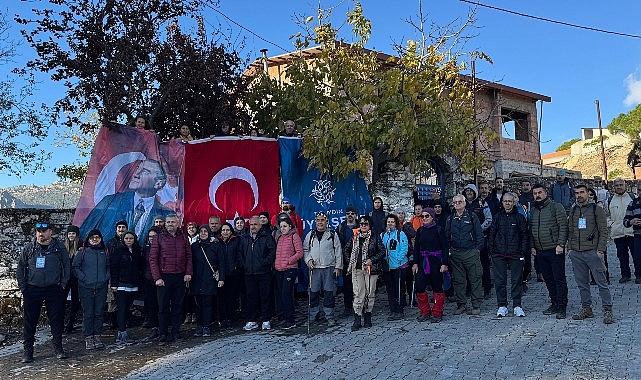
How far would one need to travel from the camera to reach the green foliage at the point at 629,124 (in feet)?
121

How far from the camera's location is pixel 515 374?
5.31m

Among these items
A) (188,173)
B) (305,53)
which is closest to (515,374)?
(188,173)

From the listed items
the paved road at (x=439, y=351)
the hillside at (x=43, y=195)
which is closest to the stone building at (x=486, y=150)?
the paved road at (x=439, y=351)

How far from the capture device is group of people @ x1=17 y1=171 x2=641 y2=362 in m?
7.21

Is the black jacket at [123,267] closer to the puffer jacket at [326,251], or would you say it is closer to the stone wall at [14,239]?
the stone wall at [14,239]

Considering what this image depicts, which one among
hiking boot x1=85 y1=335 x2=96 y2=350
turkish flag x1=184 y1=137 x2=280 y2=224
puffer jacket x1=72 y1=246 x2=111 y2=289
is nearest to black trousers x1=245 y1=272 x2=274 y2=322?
turkish flag x1=184 y1=137 x2=280 y2=224

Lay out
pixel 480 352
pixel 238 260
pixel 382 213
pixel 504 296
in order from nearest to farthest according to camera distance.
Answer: pixel 480 352, pixel 504 296, pixel 238 260, pixel 382 213

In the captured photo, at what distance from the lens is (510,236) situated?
24.9 ft

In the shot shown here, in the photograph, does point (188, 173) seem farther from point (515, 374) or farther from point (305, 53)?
point (305, 53)

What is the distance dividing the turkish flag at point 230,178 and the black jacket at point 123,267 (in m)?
1.84

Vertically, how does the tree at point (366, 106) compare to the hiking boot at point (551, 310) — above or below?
above

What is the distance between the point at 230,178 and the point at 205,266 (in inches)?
92.1

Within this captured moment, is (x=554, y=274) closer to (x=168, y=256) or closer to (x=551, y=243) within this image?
(x=551, y=243)

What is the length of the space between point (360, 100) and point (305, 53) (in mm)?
8069
